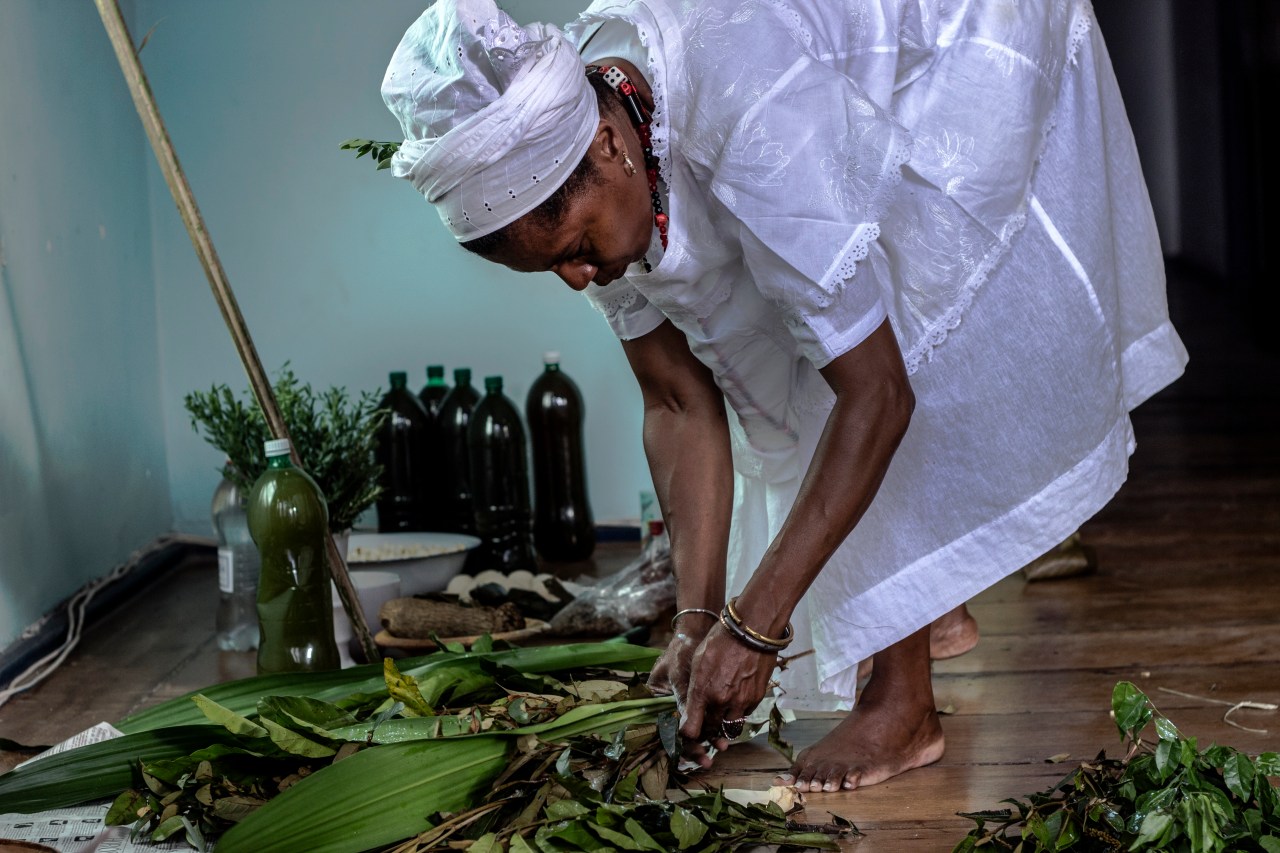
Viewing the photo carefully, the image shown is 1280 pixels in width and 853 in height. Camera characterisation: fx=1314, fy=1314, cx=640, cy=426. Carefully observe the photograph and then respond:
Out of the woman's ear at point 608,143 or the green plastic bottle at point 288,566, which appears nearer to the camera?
the woman's ear at point 608,143

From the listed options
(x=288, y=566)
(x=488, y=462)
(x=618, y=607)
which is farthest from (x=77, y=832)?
(x=488, y=462)

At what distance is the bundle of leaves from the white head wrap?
511 millimetres

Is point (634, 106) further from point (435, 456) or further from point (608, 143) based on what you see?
point (435, 456)

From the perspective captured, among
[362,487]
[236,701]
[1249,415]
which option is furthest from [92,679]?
[1249,415]

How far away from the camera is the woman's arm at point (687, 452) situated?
155 cm

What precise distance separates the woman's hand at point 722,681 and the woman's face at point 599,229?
369mm

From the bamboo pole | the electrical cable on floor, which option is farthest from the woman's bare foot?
the electrical cable on floor

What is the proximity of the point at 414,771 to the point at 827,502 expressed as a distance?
0.47 m

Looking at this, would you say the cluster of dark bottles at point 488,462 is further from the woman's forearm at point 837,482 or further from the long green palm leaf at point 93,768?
the woman's forearm at point 837,482

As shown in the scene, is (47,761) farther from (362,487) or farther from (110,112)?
(110,112)

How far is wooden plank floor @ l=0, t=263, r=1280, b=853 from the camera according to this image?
1.47m

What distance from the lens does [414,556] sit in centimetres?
237

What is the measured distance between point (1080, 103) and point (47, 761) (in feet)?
4.49

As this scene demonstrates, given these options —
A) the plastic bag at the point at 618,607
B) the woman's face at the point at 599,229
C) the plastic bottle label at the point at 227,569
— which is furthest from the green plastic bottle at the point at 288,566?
the woman's face at the point at 599,229
